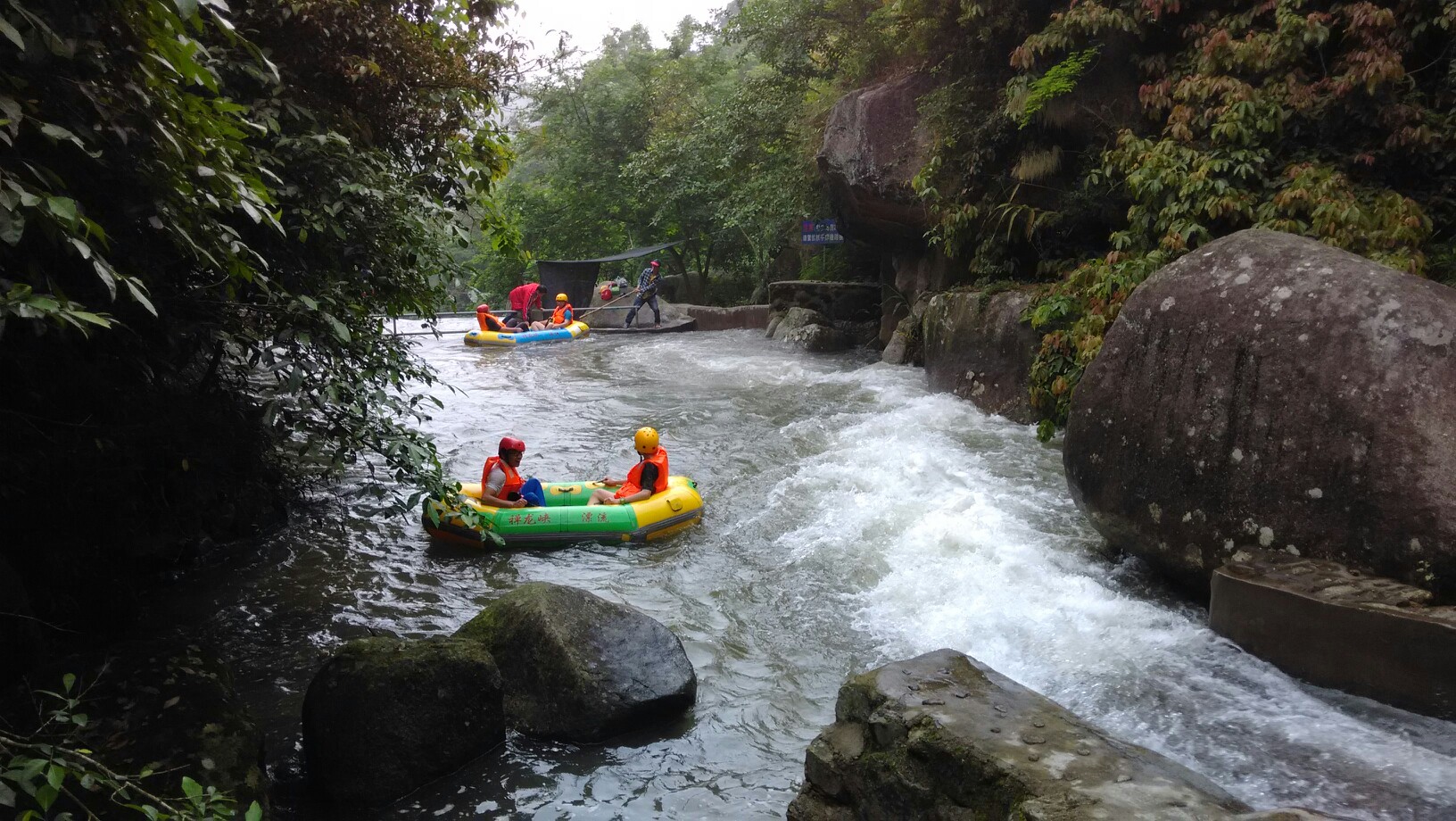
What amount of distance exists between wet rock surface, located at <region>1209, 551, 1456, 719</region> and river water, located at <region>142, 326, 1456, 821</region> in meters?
0.11

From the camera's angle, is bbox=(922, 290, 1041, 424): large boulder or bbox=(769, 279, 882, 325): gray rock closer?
bbox=(922, 290, 1041, 424): large boulder

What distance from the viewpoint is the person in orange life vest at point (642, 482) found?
320 inches

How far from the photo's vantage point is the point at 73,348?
3877 mm

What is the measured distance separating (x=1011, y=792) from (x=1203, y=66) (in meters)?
8.02

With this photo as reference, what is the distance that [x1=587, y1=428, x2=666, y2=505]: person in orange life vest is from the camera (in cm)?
814

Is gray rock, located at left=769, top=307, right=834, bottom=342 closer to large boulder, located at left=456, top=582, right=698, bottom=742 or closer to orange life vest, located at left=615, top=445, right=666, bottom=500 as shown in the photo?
orange life vest, located at left=615, top=445, right=666, bottom=500

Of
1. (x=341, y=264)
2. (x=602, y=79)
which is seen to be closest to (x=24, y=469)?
(x=341, y=264)

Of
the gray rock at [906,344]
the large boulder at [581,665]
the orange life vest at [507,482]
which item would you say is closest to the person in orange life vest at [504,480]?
the orange life vest at [507,482]

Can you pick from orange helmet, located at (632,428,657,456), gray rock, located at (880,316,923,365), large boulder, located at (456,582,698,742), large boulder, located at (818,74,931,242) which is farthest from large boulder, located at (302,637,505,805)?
gray rock, located at (880,316,923,365)

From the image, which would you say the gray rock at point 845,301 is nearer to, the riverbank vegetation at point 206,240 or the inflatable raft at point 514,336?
the inflatable raft at point 514,336

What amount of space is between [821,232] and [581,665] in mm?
15138

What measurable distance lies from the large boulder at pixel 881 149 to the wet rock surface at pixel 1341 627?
9.74 metres

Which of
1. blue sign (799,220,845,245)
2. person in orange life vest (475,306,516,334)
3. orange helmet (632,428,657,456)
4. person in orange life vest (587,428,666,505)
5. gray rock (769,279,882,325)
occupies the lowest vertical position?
person in orange life vest (587,428,666,505)

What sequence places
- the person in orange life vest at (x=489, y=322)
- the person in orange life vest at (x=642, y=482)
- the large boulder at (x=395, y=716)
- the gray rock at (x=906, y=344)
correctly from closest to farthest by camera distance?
the large boulder at (x=395, y=716)
the person in orange life vest at (x=642, y=482)
the gray rock at (x=906, y=344)
the person in orange life vest at (x=489, y=322)
